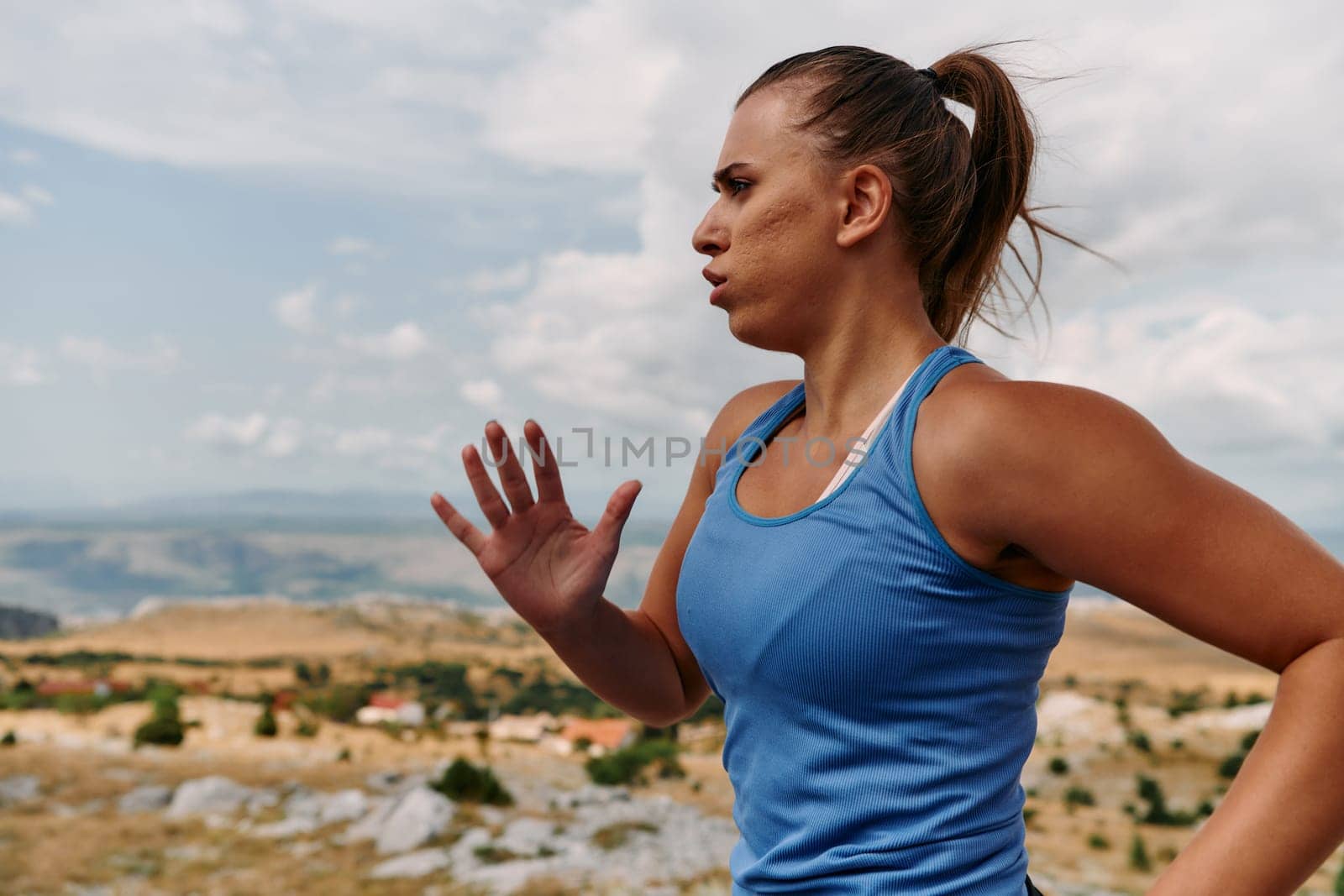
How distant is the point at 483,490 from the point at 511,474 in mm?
66

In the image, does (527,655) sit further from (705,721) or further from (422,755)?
(422,755)

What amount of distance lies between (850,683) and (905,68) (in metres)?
1.01

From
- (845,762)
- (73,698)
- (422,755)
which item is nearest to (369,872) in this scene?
(422,755)

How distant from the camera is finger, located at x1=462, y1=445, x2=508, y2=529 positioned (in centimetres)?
174

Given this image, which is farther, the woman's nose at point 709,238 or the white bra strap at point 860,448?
the woman's nose at point 709,238

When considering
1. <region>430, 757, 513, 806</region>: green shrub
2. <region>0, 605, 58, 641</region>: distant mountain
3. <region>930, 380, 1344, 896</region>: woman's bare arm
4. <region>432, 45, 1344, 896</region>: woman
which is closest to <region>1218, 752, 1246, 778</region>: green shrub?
<region>430, 757, 513, 806</region>: green shrub

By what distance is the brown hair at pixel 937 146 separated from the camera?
1.66 metres

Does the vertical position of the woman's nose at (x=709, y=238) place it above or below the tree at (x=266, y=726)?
above

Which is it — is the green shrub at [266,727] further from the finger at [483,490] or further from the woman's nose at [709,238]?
the woman's nose at [709,238]

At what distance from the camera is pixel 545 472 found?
179 centimetres

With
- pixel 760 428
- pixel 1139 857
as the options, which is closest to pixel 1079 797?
pixel 1139 857

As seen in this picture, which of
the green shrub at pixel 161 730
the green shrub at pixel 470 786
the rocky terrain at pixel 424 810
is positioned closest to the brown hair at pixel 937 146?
→ the rocky terrain at pixel 424 810

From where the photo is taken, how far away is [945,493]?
4.48ft

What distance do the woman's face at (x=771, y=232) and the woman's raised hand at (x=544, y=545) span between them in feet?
1.14
